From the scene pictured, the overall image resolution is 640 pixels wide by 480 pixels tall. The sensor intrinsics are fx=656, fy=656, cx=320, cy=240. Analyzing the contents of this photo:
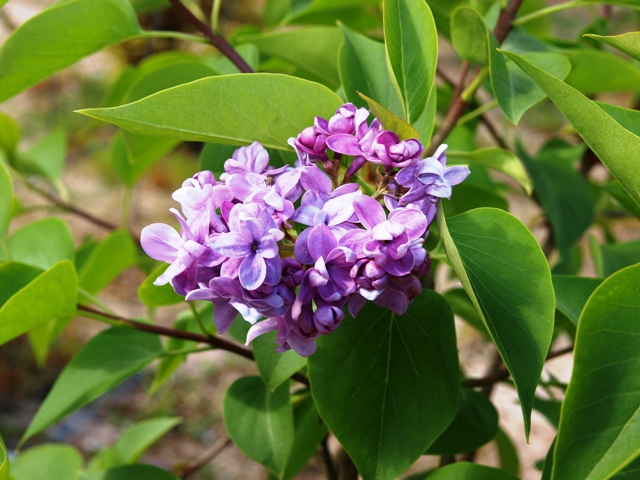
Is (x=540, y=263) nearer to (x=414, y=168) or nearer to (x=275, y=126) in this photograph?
(x=414, y=168)

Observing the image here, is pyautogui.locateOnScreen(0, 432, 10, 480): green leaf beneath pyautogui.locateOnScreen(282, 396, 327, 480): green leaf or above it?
above

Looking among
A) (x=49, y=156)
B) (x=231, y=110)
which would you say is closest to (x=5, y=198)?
(x=231, y=110)

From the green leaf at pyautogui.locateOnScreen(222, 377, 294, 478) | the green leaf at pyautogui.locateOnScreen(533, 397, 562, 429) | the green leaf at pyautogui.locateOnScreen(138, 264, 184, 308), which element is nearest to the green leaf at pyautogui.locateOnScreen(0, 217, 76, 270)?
the green leaf at pyautogui.locateOnScreen(138, 264, 184, 308)

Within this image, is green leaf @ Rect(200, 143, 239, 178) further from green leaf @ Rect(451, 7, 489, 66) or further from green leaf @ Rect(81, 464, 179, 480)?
green leaf @ Rect(81, 464, 179, 480)

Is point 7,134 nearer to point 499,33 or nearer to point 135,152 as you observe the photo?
point 135,152

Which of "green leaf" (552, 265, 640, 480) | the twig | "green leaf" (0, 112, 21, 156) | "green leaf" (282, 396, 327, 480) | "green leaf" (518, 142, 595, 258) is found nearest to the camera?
"green leaf" (552, 265, 640, 480)

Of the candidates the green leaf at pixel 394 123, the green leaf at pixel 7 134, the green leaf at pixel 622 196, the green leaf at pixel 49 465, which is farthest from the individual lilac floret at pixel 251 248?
the green leaf at pixel 7 134

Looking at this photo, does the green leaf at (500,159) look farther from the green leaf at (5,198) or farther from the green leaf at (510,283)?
the green leaf at (5,198)
